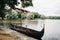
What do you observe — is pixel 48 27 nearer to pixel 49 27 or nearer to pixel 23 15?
pixel 49 27

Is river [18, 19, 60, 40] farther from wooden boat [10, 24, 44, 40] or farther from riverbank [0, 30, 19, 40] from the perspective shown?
riverbank [0, 30, 19, 40]

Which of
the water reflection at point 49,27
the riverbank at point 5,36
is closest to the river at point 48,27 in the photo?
the water reflection at point 49,27

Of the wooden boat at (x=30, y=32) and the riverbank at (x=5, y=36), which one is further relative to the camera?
the wooden boat at (x=30, y=32)

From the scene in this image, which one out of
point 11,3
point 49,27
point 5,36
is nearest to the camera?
point 11,3

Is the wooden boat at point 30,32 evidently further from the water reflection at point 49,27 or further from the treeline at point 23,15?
the treeline at point 23,15

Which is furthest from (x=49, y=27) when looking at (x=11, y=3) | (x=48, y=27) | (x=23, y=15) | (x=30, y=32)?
(x=11, y=3)

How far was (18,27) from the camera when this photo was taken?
2711 millimetres

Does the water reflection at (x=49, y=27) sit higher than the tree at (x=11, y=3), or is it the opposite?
the tree at (x=11, y=3)

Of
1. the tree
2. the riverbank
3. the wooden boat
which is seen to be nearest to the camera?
the tree

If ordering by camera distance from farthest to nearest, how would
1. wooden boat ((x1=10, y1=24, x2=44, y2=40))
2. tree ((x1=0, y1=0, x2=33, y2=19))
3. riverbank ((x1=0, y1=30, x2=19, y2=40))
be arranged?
wooden boat ((x1=10, y1=24, x2=44, y2=40)), riverbank ((x1=0, y1=30, x2=19, y2=40)), tree ((x1=0, y1=0, x2=33, y2=19))

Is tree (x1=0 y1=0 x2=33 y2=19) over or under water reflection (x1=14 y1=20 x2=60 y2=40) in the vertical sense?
over

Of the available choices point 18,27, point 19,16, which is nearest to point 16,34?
point 18,27

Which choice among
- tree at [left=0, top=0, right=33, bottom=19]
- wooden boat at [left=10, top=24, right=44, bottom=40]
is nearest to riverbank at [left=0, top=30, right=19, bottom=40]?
wooden boat at [left=10, top=24, right=44, bottom=40]

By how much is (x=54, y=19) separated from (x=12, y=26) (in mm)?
583
